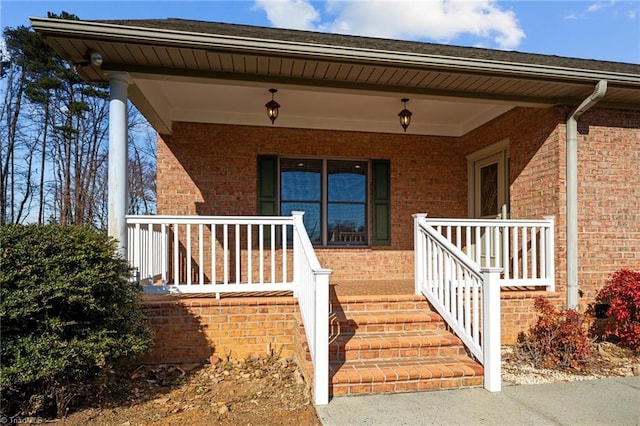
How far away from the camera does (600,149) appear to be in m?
5.19

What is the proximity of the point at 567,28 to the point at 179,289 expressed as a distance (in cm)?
723

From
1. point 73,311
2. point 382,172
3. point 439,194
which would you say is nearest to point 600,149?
point 439,194

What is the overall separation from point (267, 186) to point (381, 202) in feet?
6.57

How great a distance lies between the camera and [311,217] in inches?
275

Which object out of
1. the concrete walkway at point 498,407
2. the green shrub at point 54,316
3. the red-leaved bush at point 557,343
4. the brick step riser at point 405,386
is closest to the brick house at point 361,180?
the brick step riser at point 405,386

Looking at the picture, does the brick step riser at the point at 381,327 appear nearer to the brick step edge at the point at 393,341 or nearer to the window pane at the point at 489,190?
the brick step edge at the point at 393,341

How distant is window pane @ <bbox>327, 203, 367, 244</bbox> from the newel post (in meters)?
3.57

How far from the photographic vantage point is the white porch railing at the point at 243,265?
3.26 m

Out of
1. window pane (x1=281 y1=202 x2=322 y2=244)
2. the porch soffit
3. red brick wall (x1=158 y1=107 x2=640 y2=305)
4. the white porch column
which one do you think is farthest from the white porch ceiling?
window pane (x1=281 y1=202 x2=322 y2=244)

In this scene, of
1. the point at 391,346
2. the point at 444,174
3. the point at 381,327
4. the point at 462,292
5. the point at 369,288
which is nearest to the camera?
the point at 391,346

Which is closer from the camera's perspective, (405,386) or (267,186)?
(405,386)

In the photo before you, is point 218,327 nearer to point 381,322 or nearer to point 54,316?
point 54,316

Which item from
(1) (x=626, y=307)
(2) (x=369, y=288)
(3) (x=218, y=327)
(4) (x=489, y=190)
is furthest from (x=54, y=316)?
(4) (x=489, y=190)

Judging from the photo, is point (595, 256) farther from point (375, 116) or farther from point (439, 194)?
point (375, 116)
